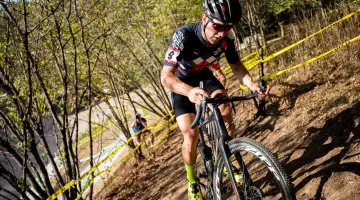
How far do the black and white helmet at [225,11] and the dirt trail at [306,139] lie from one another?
201 centimetres

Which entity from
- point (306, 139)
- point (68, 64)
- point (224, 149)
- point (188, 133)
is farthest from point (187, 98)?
point (68, 64)

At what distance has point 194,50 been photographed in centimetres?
360

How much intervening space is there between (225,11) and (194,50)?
0.74 metres

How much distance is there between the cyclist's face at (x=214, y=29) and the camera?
124 inches

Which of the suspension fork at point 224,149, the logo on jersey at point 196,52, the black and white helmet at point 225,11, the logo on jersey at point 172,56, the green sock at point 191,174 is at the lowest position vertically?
the green sock at point 191,174

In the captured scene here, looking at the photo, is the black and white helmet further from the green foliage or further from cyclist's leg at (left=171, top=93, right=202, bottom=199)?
the green foliage

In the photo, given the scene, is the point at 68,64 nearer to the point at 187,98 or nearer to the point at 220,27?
the point at 187,98

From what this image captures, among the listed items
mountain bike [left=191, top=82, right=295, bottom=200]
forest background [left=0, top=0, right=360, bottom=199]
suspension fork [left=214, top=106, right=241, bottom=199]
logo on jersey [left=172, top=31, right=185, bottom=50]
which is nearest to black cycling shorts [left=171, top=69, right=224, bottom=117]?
mountain bike [left=191, top=82, right=295, bottom=200]

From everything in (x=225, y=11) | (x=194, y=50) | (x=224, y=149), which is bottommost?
(x=224, y=149)

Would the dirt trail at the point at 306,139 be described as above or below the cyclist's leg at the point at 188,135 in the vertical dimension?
below

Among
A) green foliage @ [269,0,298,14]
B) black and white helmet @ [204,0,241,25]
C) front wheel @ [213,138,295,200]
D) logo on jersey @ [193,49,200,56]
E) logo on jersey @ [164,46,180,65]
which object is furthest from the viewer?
green foliage @ [269,0,298,14]

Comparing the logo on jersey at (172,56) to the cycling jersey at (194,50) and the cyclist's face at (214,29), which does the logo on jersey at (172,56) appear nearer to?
the cycling jersey at (194,50)

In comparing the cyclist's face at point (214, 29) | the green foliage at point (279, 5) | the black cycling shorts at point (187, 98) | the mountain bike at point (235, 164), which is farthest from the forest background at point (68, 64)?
the mountain bike at point (235, 164)

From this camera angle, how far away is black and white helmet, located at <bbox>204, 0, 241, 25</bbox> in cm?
297
